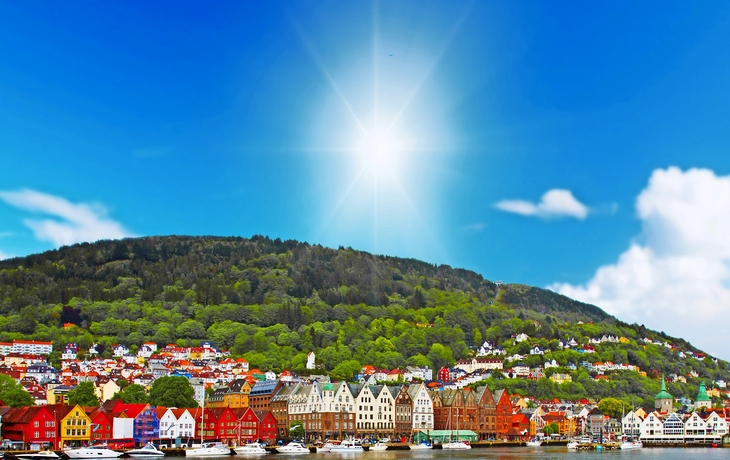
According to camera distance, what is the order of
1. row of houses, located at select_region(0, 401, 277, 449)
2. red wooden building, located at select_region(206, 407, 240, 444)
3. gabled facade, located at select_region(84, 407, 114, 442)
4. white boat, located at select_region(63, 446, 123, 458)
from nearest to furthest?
white boat, located at select_region(63, 446, 123, 458)
row of houses, located at select_region(0, 401, 277, 449)
gabled facade, located at select_region(84, 407, 114, 442)
red wooden building, located at select_region(206, 407, 240, 444)

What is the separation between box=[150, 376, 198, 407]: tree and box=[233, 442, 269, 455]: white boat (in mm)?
16454

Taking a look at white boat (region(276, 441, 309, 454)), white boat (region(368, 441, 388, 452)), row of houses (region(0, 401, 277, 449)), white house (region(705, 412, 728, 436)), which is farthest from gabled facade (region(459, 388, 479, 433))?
white house (region(705, 412, 728, 436))

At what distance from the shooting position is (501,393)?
423ft

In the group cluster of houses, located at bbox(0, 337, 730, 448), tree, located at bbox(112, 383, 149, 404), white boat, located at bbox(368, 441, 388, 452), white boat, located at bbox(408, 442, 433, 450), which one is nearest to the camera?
cluster of houses, located at bbox(0, 337, 730, 448)

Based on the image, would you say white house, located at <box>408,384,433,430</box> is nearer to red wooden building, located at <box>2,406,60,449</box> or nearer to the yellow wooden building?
the yellow wooden building

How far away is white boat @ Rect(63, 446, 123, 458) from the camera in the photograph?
7844 cm

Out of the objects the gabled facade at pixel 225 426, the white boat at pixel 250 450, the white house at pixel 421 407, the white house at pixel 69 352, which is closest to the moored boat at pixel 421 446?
the white house at pixel 421 407

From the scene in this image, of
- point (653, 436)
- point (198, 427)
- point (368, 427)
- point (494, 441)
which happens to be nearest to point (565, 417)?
point (653, 436)

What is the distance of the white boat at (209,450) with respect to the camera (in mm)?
84438

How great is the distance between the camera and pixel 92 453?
261 ft

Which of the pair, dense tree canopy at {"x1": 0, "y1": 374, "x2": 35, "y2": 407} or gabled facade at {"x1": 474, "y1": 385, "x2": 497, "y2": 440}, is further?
gabled facade at {"x1": 474, "y1": 385, "x2": 497, "y2": 440}

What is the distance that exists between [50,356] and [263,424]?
107 m

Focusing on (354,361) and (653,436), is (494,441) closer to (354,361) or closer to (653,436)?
(653,436)

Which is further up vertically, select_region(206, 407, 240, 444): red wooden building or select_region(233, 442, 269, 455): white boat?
select_region(206, 407, 240, 444): red wooden building
